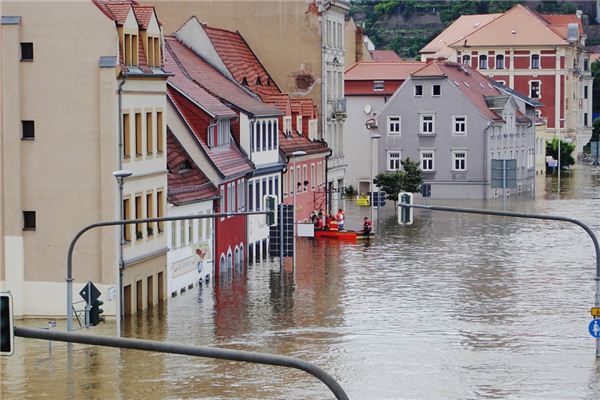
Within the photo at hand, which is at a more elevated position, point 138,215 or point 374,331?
point 138,215

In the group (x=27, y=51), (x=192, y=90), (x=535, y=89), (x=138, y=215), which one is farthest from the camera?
(x=535, y=89)

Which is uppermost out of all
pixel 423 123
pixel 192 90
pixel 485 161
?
pixel 192 90

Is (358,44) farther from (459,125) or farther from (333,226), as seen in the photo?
(333,226)

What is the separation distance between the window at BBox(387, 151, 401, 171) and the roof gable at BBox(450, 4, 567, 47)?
134 feet

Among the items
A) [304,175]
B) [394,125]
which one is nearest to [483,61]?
[394,125]

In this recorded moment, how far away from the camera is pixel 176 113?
176 feet

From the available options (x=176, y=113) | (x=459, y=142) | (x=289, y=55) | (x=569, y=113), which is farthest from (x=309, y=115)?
(x=569, y=113)

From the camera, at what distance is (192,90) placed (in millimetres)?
61312

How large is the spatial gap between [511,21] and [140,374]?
359 ft

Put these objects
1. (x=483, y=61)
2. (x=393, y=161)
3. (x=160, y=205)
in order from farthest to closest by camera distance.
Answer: (x=483, y=61) → (x=393, y=161) → (x=160, y=205)

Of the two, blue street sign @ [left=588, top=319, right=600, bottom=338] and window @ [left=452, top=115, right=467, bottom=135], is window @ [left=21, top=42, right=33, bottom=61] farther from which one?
window @ [left=452, top=115, right=467, bottom=135]

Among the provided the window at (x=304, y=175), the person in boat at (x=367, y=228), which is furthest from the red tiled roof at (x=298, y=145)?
the person in boat at (x=367, y=228)

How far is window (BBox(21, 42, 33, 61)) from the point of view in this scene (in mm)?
44688

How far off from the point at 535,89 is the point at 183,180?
91.9 m
